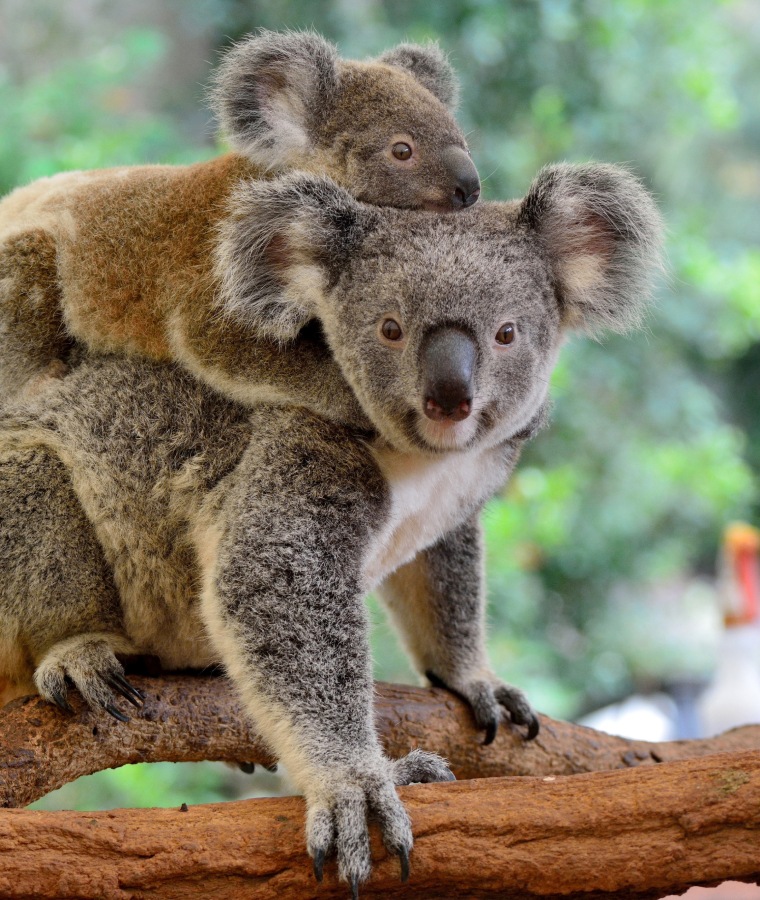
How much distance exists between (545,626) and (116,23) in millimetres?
5401

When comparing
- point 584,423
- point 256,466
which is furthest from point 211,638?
point 584,423

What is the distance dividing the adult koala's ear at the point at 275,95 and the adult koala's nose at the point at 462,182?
0.45 meters

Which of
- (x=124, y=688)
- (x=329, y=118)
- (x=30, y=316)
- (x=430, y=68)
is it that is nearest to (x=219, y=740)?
(x=124, y=688)

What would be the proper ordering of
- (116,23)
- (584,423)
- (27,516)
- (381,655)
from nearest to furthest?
(27,516), (381,655), (584,423), (116,23)

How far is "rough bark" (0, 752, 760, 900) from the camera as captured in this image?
79.9 inches

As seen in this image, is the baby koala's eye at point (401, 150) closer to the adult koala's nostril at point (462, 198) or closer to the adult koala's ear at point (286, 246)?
the adult koala's nostril at point (462, 198)

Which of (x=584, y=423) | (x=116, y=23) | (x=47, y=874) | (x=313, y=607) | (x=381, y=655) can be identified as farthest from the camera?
(x=116, y=23)

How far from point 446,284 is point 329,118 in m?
0.88

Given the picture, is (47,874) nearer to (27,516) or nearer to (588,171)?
(27,516)

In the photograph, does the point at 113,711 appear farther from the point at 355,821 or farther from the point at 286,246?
the point at 286,246

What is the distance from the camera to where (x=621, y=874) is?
2.07 m

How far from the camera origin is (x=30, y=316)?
9.28 feet

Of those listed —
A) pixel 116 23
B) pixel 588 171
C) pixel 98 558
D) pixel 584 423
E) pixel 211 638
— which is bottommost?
pixel 211 638

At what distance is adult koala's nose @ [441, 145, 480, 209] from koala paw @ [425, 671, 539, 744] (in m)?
1.30
